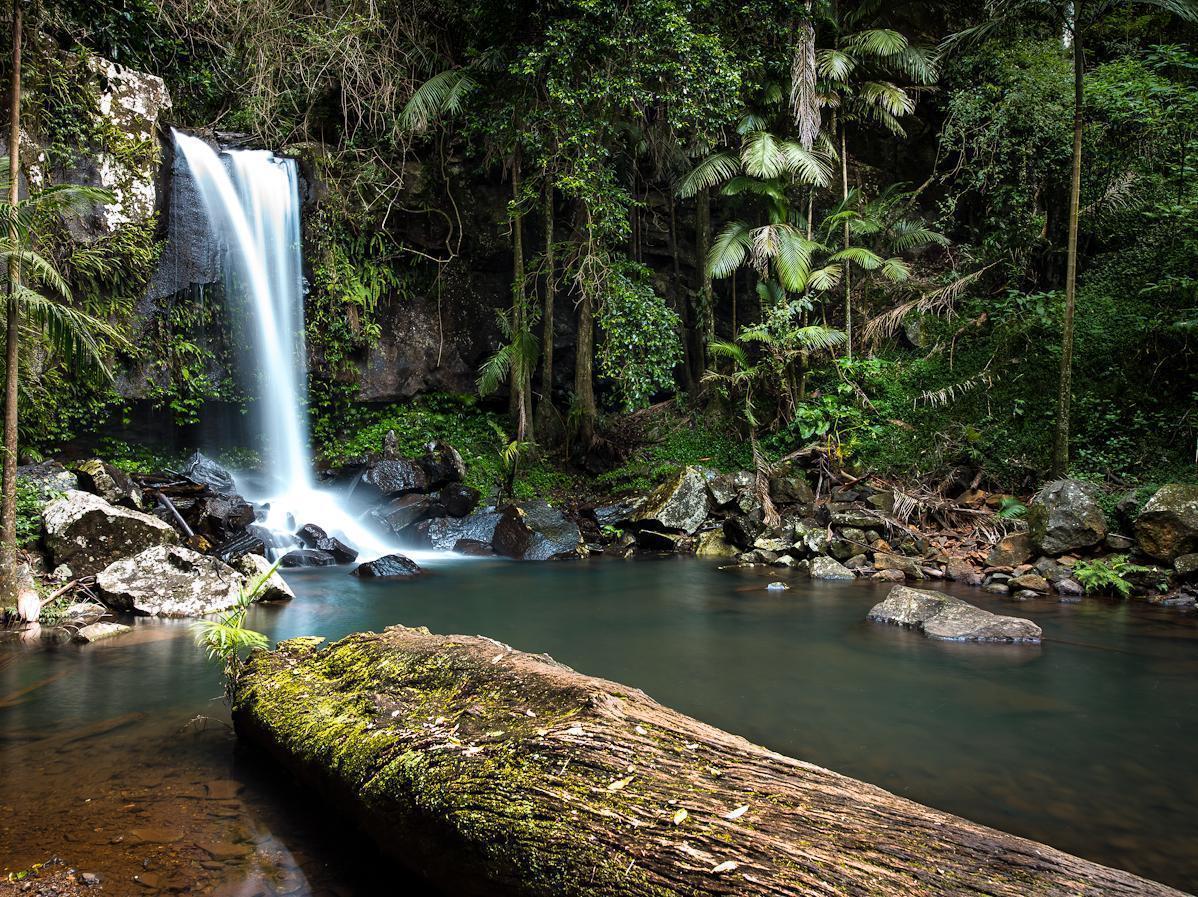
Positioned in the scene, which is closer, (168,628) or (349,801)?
(349,801)

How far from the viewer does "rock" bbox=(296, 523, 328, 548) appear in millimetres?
11125

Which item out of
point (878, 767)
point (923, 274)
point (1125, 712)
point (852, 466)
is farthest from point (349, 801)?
point (923, 274)

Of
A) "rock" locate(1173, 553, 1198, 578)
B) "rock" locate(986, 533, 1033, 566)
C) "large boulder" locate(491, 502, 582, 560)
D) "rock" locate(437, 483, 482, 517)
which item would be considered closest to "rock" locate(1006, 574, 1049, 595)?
"rock" locate(986, 533, 1033, 566)

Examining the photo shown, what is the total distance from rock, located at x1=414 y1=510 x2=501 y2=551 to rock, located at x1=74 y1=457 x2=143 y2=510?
14.2 feet

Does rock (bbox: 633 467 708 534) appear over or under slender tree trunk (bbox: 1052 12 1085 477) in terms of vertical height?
under

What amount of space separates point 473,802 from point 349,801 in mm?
810

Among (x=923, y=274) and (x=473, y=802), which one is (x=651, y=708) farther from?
(x=923, y=274)

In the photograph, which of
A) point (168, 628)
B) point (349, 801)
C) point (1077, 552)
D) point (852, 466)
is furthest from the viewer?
point (852, 466)

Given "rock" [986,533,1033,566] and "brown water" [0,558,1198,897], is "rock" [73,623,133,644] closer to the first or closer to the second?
"brown water" [0,558,1198,897]

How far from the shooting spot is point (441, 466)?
544 inches

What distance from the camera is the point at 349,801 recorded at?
2.79m

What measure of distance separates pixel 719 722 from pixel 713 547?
26.3ft

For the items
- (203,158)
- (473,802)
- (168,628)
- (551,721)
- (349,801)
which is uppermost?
(203,158)

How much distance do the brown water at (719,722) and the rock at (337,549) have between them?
2.62m
